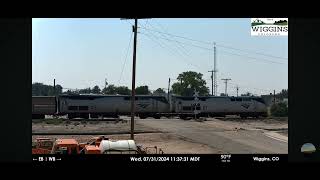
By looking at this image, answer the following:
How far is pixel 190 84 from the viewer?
507 inches

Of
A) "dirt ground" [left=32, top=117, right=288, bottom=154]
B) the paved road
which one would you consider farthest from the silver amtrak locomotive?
the paved road

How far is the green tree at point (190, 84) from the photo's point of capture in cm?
959

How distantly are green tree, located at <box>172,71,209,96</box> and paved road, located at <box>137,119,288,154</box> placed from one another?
1.29 m

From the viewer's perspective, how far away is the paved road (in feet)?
25.5

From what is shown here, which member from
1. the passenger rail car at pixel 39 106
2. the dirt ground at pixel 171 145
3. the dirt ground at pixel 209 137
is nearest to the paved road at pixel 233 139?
the dirt ground at pixel 209 137

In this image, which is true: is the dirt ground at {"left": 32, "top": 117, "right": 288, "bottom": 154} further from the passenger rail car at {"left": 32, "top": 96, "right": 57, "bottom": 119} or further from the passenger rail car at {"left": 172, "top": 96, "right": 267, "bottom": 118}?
the passenger rail car at {"left": 172, "top": 96, "right": 267, "bottom": 118}

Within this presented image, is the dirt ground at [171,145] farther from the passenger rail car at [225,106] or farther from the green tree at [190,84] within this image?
the passenger rail car at [225,106]

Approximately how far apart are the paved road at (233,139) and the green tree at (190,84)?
50.7 inches
